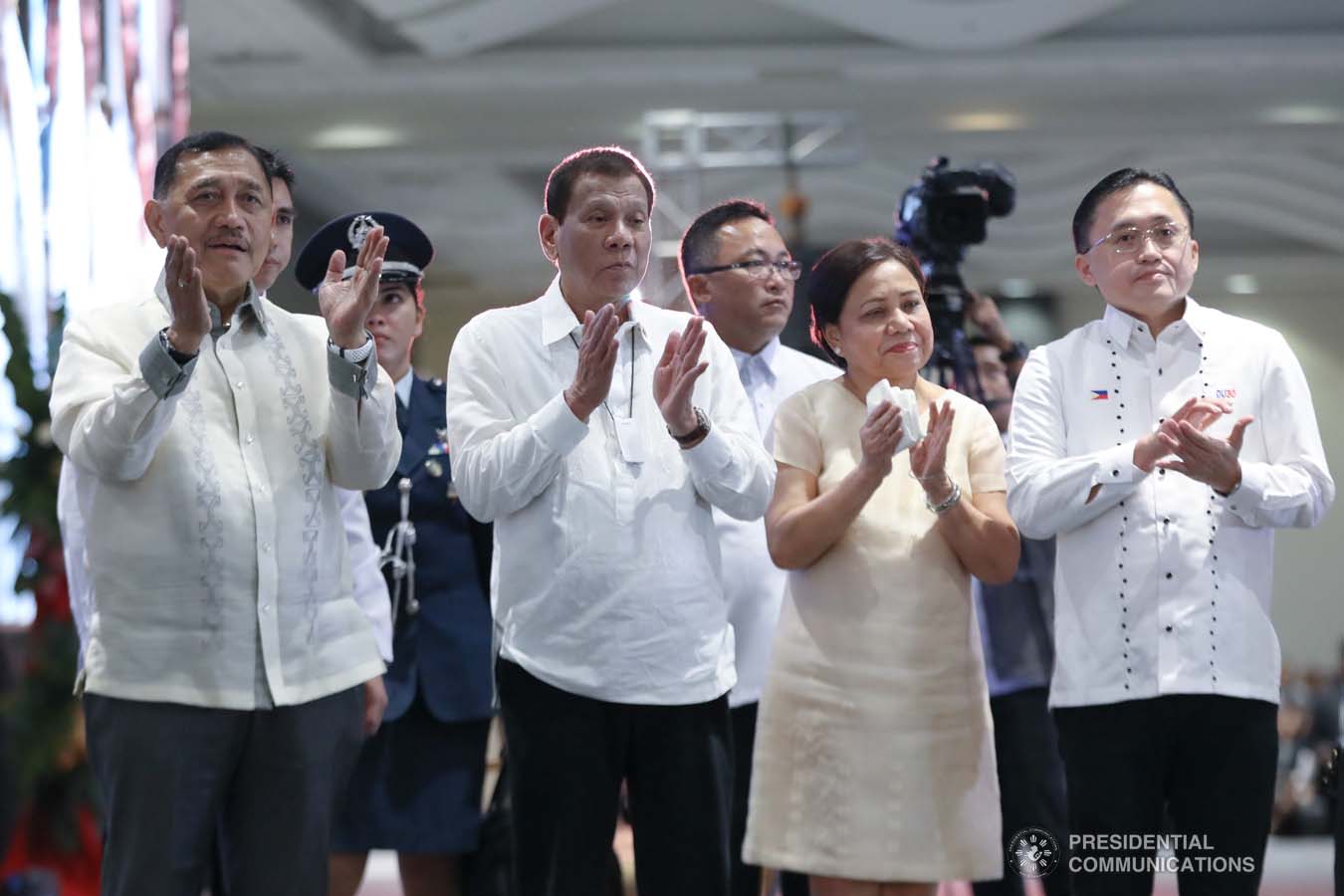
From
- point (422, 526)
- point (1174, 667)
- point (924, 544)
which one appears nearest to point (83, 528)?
Answer: point (422, 526)

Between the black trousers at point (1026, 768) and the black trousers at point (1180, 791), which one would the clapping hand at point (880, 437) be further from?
the black trousers at point (1026, 768)

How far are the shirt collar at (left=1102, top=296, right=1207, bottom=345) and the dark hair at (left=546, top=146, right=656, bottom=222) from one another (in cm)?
81

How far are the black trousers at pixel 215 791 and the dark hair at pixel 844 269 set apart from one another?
1.07 meters

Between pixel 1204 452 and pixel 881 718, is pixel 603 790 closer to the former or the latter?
pixel 881 718

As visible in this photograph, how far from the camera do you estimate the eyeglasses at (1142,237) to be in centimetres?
264

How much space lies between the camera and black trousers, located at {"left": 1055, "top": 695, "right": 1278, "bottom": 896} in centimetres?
246

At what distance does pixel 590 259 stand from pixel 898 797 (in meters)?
1.00

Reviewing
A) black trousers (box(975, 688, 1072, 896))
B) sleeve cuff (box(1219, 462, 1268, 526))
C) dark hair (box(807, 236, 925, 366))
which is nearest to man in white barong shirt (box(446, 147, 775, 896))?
dark hair (box(807, 236, 925, 366))

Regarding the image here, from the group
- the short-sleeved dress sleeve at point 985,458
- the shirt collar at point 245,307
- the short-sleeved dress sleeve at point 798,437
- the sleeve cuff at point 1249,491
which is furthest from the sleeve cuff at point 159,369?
the sleeve cuff at point 1249,491

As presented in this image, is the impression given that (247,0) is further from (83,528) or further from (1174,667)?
(1174,667)

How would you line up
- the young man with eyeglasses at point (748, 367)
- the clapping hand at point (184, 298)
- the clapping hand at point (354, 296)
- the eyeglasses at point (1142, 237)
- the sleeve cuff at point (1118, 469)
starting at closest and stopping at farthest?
the clapping hand at point (184, 298), the clapping hand at point (354, 296), the sleeve cuff at point (1118, 469), the eyeglasses at point (1142, 237), the young man with eyeglasses at point (748, 367)

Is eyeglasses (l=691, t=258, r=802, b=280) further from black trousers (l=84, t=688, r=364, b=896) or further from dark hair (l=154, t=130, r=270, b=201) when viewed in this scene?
black trousers (l=84, t=688, r=364, b=896)

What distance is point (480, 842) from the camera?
3.18 m

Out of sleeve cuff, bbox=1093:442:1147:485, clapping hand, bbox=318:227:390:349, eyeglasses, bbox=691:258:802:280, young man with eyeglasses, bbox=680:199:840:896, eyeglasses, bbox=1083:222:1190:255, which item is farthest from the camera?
eyeglasses, bbox=691:258:802:280
